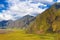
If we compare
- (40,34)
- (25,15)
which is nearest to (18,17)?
(25,15)

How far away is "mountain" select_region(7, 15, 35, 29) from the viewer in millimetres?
9637

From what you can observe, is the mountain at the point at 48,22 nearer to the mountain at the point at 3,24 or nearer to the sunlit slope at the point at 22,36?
the sunlit slope at the point at 22,36

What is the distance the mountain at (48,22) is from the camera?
31.9ft

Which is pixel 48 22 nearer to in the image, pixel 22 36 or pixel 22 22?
pixel 22 22

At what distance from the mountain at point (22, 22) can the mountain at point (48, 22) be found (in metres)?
0.20

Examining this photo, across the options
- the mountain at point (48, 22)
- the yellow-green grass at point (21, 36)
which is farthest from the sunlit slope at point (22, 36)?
the mountain at point (48, 22)

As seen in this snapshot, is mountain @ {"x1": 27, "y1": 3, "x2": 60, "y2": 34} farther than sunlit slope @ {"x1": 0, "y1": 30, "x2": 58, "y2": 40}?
Yes

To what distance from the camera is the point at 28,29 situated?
9.72 metres

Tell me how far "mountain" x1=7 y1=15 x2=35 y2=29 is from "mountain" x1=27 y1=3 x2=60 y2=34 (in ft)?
0.67

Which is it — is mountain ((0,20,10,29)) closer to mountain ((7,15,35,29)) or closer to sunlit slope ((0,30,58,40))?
mountain ((7,15,35,29))

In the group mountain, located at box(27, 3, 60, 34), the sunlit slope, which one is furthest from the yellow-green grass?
mountain, located at box(27, 3, 60, 34)

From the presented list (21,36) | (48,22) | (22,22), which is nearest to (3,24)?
(22,22)

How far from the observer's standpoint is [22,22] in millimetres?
9641

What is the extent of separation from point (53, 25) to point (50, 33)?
A: 1.34 ft
